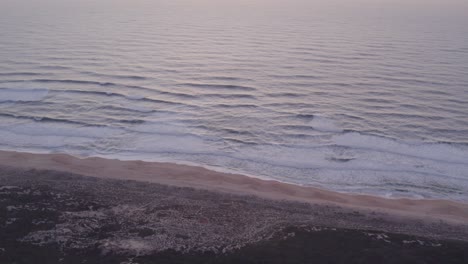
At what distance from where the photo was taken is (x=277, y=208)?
10852 millimetres

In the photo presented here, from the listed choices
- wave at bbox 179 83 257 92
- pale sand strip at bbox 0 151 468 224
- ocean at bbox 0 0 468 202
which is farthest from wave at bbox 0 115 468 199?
wave at bbox 179 83 257 92

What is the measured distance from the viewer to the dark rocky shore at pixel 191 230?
870 centimetres

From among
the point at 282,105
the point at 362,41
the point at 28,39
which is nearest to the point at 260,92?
the point at 282,105

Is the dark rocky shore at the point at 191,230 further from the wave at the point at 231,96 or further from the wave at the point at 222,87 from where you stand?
the wave at the point at 222,87

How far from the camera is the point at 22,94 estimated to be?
819 inches

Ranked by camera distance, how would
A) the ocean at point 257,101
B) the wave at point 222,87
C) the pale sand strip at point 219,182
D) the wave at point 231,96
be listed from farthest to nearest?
the wave at point 222,87
the wave at point 231,96
the ocean at point 257,101
the pale sand strip at point 219,182

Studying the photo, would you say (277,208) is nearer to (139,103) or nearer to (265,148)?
(265,148)

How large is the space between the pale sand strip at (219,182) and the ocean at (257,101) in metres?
0.71

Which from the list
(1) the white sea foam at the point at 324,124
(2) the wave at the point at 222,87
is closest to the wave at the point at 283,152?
(1) the white sea foam at the point at 324,124

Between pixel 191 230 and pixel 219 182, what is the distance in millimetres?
3148

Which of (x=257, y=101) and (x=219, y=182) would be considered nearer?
(x=219, y=182)

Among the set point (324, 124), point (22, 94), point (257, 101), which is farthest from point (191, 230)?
point (22, 94)

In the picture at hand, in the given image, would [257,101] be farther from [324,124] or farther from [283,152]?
[283,152]

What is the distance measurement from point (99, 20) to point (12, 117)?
28.4m
